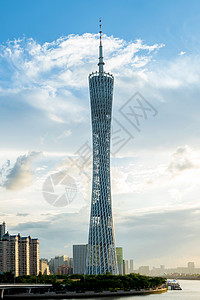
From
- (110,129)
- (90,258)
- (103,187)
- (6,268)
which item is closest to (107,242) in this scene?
(90,258)

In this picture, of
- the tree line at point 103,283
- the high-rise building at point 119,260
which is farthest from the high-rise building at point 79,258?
the tree line at point 103,283

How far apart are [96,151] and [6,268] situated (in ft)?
208

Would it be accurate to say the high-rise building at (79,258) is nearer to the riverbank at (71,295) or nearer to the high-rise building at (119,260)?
the high-rise building at (119,260)

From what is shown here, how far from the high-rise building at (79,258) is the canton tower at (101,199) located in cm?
10106

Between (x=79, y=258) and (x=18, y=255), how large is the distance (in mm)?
58264

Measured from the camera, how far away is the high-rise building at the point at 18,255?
131 metres

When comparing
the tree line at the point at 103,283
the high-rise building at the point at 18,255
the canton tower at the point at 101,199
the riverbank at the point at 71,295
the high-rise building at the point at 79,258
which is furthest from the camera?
the high-rise building at the point at 79,258

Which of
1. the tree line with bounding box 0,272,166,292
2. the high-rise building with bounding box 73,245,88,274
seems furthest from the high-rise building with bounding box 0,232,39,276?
the high-rise building with bounding box 73,245,88,274

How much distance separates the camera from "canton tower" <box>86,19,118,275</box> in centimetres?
8506

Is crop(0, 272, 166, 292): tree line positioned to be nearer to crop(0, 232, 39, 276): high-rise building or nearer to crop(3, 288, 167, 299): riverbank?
crop(3, 288, 167, 299): riverbank

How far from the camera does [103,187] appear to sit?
85.8m

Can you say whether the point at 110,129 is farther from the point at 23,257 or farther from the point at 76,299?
the point at 23,257

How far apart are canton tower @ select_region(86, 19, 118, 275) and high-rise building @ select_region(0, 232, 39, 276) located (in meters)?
50.9

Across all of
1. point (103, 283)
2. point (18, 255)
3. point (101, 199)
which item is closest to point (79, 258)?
point (18, 255)
